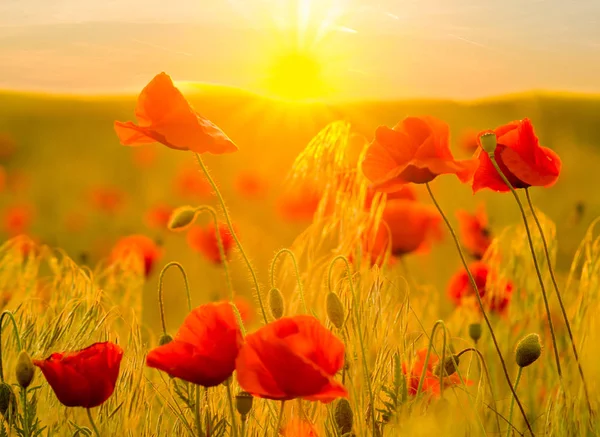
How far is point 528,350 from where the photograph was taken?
2.50 feet

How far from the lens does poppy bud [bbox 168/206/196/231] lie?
2.57 ft

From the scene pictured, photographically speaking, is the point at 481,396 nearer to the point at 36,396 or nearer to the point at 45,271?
the point at 36,396

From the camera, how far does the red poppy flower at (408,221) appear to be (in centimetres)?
129

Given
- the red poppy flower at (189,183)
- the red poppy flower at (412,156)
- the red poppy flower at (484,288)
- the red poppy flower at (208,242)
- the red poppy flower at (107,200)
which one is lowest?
the red poppy flower at (412,156)

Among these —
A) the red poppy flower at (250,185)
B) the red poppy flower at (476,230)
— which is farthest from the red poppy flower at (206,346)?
the red poppy flower at (250,185)

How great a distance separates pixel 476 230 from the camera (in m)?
1.99

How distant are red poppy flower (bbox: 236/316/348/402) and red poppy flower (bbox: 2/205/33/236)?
7.91 feet

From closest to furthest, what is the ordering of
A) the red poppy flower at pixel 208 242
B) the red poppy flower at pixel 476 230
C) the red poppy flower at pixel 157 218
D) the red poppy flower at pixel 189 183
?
the red poppy flower at pixel 208 242 → the red poppy flower at pixel 476 230 → the red poppy flower at pixel 157 218 → the red poppy flower at pixel 189 183

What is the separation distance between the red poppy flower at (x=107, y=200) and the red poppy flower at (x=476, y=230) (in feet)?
5.22

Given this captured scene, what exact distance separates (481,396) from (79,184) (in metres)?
4.21

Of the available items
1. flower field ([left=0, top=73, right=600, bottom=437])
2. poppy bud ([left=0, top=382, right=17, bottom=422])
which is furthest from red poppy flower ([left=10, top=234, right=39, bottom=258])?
poppy bud ([left=0, top=382, right=17, bottom=422])

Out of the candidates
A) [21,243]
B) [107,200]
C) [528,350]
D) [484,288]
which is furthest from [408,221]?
[107,200]

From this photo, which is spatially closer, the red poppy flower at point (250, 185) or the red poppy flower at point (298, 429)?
the red poppy flower at point (298, 429)

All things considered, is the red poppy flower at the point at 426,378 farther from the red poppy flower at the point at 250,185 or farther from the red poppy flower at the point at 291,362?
the red poppy flower at the point at 250,185
